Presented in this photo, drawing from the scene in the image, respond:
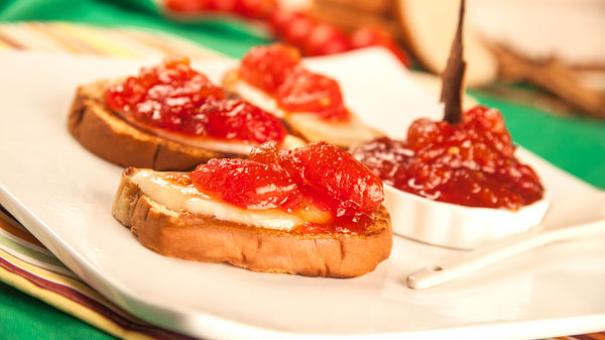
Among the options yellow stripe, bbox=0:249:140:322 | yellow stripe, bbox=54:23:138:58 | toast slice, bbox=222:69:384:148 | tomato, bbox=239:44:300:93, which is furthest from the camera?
yellow stripe, bbox=54:23:138:58

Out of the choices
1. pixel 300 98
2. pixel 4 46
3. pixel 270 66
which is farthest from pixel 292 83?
pixel 4 46

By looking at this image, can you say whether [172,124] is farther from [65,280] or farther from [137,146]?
[65,280]

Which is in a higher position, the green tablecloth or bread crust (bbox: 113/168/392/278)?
the green tablecloth

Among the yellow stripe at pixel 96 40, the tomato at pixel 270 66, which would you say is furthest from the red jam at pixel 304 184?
the yellow stripe at pixel 96 40

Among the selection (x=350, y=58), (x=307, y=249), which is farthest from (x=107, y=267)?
(x=350, y=58)

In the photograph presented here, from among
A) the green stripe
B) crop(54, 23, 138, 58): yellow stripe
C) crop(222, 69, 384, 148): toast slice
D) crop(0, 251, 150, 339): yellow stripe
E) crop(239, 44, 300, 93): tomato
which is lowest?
crop(0, 251, 150, 339): yellow stripe

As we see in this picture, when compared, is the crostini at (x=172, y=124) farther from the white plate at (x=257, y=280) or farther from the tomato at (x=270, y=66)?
the tomato at (x=270, y=66)

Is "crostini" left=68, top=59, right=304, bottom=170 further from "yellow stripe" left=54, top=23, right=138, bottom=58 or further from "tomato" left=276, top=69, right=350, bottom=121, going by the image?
"yellow stripe" left=54, top=23, right=138, bottom=58

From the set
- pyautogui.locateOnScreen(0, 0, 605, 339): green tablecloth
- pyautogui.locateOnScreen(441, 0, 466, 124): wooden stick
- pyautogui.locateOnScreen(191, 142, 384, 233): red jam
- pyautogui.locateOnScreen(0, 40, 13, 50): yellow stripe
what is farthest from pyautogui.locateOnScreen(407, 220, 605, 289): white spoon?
pyautogui.locateOnScreen(0, 40, 13, 50): yellow stripe
